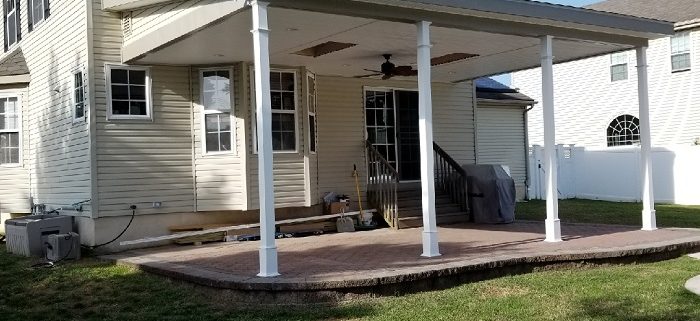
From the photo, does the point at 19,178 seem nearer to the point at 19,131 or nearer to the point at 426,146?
the point at 19,131

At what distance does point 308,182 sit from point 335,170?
982 mm

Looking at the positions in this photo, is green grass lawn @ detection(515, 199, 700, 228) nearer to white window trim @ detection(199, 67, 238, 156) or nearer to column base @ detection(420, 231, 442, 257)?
column base @ detection(420, 231, 442, 257)

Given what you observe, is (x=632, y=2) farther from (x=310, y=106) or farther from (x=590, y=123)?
(x=310, y=106)

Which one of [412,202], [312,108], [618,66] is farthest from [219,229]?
[618,66]

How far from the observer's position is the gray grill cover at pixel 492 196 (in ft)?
41.3

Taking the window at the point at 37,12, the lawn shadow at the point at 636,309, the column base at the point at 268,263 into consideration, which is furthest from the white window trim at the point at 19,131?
the lawn shadow at the point at 636,309

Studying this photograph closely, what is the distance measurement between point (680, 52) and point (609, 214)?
8.31 metres

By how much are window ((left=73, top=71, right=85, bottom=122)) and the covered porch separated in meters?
1.00

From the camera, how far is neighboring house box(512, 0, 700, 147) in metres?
20.0

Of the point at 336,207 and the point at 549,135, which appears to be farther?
the point at 336,207

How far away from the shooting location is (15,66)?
13.7 m

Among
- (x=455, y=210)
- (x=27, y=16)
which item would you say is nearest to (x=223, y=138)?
(x=455, y=210)

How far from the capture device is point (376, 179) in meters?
12.7

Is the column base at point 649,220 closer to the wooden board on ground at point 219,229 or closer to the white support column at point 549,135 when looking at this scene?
the white support column at point 549,135
